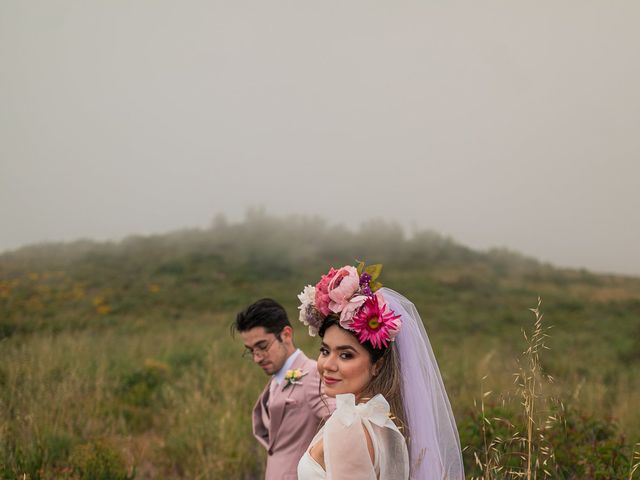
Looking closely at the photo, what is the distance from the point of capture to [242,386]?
796cm

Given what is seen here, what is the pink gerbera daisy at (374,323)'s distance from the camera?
234cm

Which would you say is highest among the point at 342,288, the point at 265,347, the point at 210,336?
the point at 342,288

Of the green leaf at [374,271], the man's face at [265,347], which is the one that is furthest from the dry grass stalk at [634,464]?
the man's face at [265,347]

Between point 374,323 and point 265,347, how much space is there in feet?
4.59

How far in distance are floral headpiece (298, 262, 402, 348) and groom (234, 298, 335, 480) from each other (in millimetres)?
845

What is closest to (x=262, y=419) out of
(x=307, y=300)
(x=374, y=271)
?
(x=307, y=300)

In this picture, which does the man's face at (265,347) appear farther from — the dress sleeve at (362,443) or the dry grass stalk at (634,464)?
the dry grass stalk at (634,464)

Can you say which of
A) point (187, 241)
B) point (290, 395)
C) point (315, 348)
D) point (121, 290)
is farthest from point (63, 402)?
point (187, 241)

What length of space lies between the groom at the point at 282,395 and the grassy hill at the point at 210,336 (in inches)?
44.9

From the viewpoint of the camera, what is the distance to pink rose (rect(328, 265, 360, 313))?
2438 millimetres

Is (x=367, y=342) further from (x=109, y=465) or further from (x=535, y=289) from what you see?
(x=535, y=289)

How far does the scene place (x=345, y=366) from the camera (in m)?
2.41

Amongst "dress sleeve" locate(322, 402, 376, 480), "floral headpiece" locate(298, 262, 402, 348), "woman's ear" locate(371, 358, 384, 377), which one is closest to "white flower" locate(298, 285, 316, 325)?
"floral headpiece" locate(298, 262, 402, 348)

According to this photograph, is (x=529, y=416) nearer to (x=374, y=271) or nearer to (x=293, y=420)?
(x=374, y=271)
